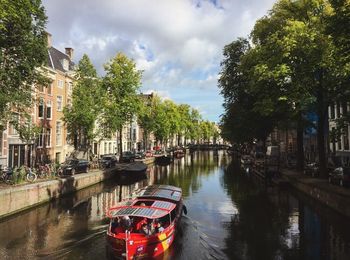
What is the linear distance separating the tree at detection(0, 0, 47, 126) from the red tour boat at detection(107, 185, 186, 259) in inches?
478

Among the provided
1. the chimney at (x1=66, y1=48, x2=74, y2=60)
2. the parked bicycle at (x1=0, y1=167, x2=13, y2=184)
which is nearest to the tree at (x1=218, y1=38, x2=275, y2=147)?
the chimney at (x1=66, y1=48, x2=74, y2=60)

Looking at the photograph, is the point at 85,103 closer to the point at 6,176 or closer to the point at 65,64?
the point at 65,64

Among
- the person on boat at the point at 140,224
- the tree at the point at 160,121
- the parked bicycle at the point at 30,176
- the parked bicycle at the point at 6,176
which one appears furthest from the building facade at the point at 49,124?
the tree at the point at 160,121

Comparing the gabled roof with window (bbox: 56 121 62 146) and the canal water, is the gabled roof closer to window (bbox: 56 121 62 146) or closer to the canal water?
window (bbox: 56 121 62 146)

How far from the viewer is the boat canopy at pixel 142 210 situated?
1852 centimetres

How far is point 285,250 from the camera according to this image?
18.7 metres

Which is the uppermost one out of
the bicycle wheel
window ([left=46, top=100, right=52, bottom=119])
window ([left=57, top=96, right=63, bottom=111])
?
window ([left=57, top=96, right=63, bottom=111])

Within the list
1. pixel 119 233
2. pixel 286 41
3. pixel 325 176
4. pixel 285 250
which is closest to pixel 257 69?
pixel 286 41

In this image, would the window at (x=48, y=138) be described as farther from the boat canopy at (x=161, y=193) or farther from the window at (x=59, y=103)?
the boat canopy at (x=161, y=193)

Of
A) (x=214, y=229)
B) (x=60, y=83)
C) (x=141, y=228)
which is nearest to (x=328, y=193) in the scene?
(x=214, y=229)

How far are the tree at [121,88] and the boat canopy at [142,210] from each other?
34195mm

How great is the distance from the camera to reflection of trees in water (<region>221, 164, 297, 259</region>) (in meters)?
18.6

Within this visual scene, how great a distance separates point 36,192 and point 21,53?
989 cm

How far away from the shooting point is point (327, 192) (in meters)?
27.4
